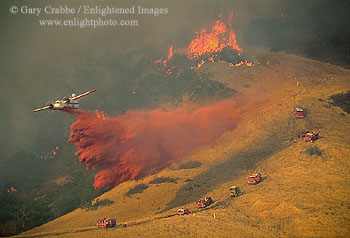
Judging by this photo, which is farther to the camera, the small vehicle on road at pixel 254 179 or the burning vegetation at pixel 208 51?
the burning vegetation at pixel 208 51

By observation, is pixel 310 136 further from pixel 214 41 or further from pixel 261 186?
pixel 214 41

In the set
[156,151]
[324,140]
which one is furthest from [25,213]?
[324,140]

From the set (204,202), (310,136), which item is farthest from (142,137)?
(310,136)

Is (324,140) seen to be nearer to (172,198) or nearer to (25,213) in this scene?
(172,198)

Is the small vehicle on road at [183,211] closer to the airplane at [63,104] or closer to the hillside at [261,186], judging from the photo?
the hillside at [261,186]

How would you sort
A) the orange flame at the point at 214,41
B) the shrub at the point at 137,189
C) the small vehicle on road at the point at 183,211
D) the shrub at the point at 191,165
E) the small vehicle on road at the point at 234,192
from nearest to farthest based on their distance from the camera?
the small vehicle on road at the point at 183,211 < the small vehicle on road at the point at 234,192 < the shrub at the point at 137,189 < the shrub at the point at 191,165 < the orange flame at the point at 214,41

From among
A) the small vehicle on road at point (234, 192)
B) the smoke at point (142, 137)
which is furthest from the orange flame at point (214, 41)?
the small vehicle on road at point (234, 192)

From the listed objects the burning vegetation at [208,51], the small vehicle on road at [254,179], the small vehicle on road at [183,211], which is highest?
the burning vegetation at [208,51]
